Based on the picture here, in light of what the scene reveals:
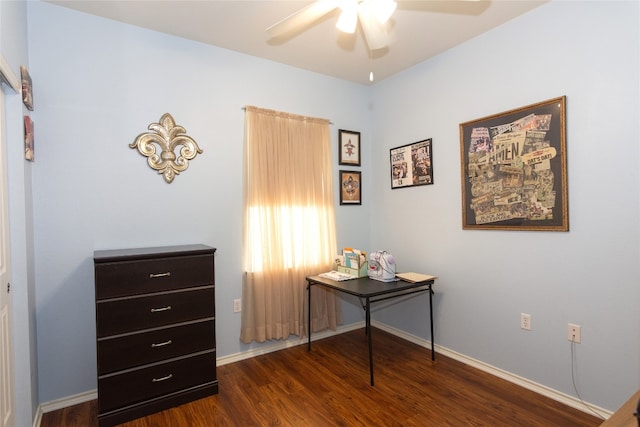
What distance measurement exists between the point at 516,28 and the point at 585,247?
5.23 feet

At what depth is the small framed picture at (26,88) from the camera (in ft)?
6.26

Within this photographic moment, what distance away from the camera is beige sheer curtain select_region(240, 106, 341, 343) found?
2.92 meters

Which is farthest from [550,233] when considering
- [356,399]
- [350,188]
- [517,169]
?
[350,188]

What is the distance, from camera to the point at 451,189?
2.88 m

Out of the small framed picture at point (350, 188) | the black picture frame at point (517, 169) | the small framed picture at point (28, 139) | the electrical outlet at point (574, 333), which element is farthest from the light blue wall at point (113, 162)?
the electrical outlet at point (574, 333)

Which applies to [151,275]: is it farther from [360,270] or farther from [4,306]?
[360,270]

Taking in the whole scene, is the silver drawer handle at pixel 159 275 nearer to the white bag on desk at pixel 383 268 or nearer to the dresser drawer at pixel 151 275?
the dresser drawer at pixel 151 275

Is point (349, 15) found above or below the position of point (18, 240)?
above

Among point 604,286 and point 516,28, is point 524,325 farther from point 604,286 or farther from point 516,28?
point 516,28

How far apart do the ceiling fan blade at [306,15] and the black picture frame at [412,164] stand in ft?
5.55

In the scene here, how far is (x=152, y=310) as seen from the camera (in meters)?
2.15

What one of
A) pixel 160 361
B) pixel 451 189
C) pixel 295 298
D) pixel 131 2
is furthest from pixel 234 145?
pixel 451 189

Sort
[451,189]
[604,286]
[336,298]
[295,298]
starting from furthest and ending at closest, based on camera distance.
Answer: [336,298]
[295,298]
[451,189]
[604,286]

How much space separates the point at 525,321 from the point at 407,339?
3.84ft
